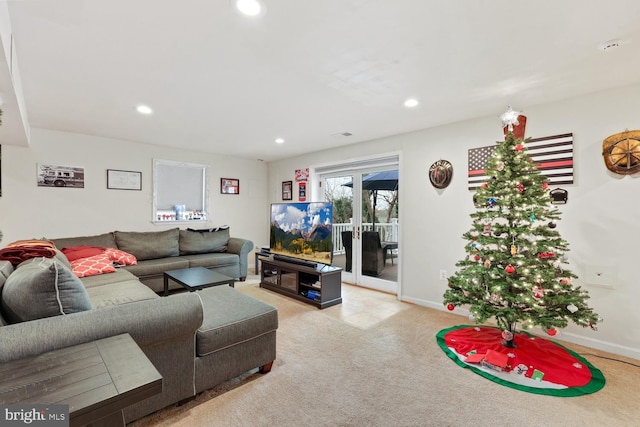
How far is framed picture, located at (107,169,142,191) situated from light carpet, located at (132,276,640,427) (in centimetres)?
358

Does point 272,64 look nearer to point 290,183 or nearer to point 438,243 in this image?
point 438,243

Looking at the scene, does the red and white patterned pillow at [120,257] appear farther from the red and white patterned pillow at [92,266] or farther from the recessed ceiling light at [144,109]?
the recessed ceiling light at [144,109]

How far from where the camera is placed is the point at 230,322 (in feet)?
6.38

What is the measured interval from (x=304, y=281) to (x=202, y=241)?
2.05 m

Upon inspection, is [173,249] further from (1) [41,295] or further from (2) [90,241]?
(1) [41,295]

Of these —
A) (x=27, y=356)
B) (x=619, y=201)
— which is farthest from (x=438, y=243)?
(x=27, y=356)

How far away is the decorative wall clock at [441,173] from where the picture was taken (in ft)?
11.3

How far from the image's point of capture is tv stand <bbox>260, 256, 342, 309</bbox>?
3.61 metres

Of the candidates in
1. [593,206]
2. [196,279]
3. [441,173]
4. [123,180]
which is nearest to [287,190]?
[123,180]

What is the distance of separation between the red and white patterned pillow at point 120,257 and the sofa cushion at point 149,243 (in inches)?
10.1

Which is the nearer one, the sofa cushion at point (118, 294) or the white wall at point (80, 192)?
the sofa cushion at point (118, 294)

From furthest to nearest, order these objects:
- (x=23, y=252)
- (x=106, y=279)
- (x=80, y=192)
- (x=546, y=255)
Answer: (x=80, y=192) < (x=106, y=279) < (x=23, y=252) < (x=546, y=255)

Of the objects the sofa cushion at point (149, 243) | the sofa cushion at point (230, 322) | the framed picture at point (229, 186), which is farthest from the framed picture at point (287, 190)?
the sofa cushion at point (230, 322)

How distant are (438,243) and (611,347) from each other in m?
1.71
